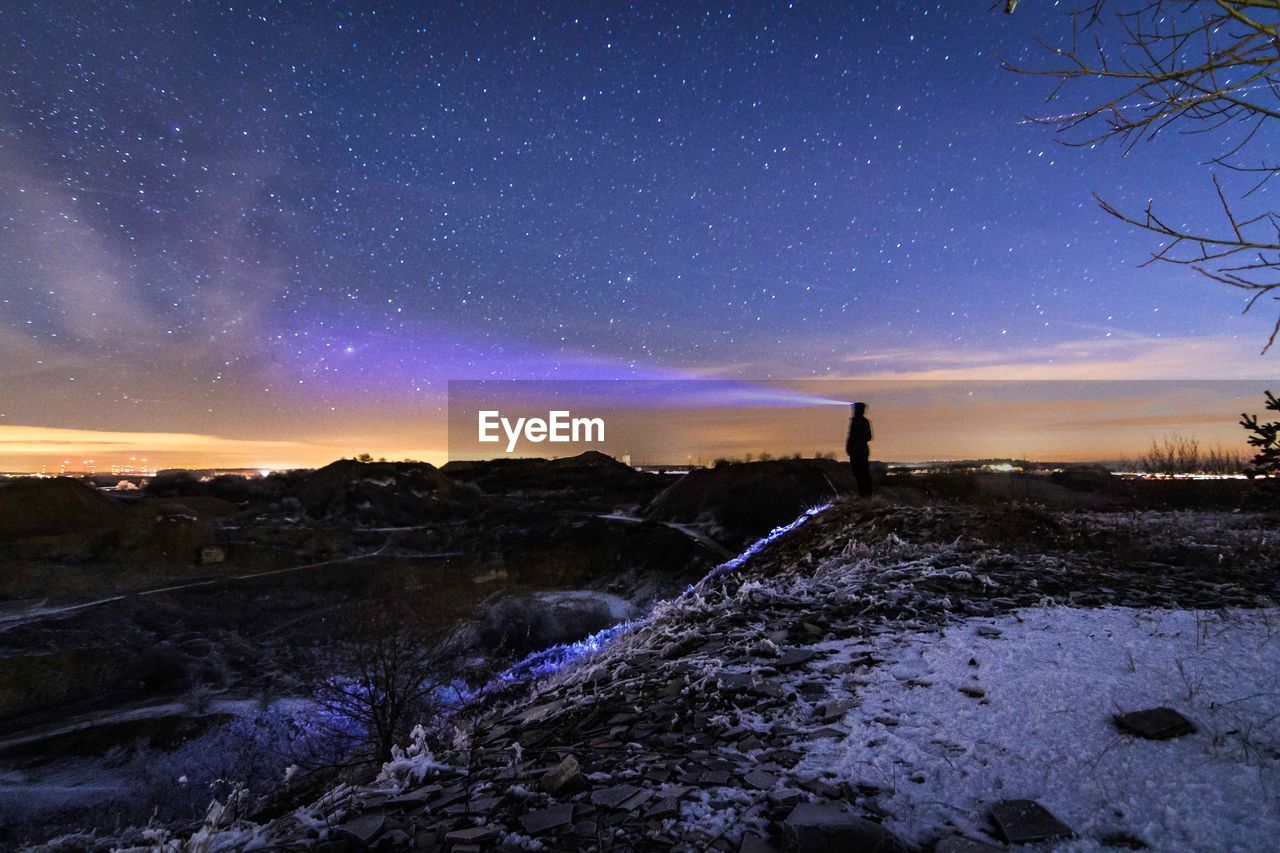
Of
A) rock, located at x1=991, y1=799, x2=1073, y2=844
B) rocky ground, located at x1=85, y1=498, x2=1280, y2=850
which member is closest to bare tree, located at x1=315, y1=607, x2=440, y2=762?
rocky ground, located at x1=85, y1=498, x2=1280, y2=850

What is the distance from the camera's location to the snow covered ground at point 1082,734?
247 cm

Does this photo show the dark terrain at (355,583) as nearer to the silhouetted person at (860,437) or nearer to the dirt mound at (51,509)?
the dirt mound at (51,509)

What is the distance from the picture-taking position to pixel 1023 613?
562cm

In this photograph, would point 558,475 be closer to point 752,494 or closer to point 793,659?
point 752,494

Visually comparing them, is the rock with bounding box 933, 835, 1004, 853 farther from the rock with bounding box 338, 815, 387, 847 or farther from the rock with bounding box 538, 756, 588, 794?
the rock with bounding box 338, 815, 387, 847

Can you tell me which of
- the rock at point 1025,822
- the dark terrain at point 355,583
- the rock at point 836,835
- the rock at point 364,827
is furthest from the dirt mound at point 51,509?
the rock at point 1025,822

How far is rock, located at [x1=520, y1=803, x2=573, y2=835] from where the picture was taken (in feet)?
8.93

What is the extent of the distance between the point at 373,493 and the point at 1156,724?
143 feet

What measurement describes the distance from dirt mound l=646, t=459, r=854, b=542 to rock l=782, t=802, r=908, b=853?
23.4m

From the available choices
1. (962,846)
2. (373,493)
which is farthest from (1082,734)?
(373,493)

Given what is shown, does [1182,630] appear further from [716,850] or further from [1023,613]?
[716,850]

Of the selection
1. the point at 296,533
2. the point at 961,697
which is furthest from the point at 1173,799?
the point at 296,533

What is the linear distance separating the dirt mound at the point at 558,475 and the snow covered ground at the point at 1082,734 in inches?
1702

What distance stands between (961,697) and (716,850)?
2284 mm
